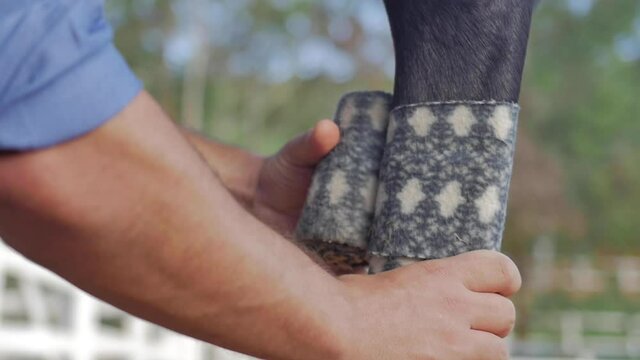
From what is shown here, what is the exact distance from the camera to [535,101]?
18.6 meters

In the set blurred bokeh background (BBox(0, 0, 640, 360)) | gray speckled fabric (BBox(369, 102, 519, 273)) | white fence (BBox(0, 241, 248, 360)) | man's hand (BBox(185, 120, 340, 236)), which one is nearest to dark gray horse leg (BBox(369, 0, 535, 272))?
gray speckled fabric (BBox(369, 102, 519, 273))

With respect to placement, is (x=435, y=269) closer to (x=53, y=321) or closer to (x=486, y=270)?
(x=486, y=270)

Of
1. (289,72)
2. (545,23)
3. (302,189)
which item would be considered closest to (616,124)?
(545,23)

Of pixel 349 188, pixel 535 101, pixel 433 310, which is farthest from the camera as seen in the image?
pixel 535 101

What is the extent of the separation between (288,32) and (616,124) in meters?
7.37

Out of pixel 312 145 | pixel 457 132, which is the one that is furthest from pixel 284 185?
pixel 457 132

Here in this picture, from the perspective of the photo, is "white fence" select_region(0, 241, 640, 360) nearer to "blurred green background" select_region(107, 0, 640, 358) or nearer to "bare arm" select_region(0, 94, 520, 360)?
"bare arm" select_region(0, 94, 520, 360)

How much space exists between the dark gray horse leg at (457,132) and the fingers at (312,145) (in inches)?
7.3

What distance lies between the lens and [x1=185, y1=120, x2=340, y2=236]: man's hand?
137cm

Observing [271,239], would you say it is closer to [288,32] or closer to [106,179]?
[106,179]

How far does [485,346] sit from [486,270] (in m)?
0.07

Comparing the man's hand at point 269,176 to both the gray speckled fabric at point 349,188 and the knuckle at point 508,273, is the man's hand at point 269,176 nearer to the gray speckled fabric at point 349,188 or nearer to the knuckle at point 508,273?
the gray speckled fabric at point 349,188

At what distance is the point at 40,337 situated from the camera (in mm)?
2469

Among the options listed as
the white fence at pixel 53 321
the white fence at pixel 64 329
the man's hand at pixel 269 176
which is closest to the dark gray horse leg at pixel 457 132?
the man's hand at pixel 269 176
